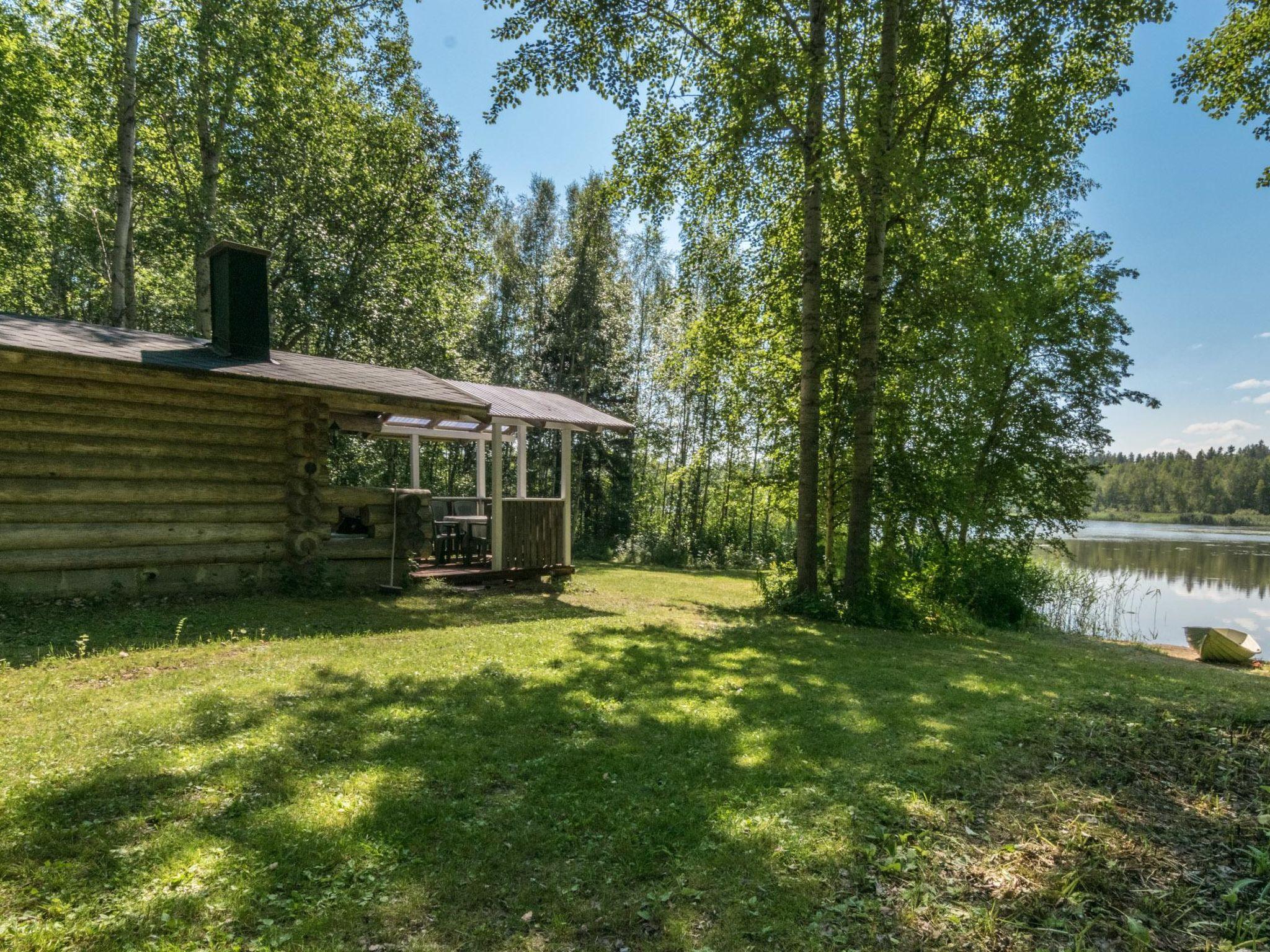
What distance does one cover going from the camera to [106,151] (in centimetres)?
1514

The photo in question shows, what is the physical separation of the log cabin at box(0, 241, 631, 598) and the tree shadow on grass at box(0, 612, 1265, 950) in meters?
4.23

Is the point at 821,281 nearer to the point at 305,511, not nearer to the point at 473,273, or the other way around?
the point at 305,511

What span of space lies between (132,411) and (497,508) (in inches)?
199

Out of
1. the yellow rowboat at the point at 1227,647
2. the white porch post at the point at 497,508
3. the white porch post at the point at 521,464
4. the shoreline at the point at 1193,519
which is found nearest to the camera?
the yellow rowboat at the point at 1227,647

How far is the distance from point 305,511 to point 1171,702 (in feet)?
31.4

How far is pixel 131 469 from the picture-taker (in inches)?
291

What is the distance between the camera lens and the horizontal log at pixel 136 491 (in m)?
6.69

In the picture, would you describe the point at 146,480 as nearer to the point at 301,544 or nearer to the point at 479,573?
the point at 301,544

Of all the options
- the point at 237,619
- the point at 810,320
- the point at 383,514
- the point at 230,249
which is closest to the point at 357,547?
the point at 383,514

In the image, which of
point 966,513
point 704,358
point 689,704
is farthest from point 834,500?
point 689,704

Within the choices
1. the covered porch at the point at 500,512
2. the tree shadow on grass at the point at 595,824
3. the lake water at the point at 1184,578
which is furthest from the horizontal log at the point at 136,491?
the lake water at the point at 1184,578

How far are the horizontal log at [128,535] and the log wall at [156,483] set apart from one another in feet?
0.04

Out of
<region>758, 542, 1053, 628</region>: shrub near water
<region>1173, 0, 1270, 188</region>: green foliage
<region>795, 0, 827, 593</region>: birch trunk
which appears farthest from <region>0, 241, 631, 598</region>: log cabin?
<region>1173, 0, 1270, 188</region>: green foliage

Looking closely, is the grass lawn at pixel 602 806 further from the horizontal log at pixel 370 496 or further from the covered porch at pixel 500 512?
the covered porch at pixel 500 512
